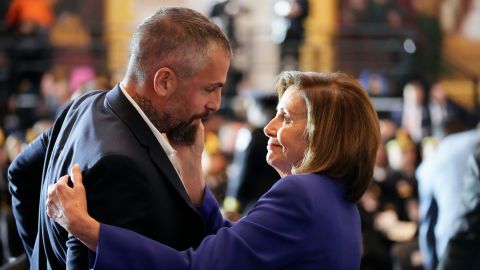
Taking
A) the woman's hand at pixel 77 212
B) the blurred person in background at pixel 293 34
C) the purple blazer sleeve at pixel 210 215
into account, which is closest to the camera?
the woman's hand at pixel 77 212

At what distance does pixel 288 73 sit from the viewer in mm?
3176

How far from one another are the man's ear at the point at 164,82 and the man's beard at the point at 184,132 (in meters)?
0.12

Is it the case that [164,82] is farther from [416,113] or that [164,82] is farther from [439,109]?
[439,109]

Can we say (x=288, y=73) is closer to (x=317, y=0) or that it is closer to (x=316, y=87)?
(x=316, y=87)

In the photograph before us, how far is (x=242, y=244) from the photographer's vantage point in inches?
111

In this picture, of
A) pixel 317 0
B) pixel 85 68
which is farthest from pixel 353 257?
pixel 317 0

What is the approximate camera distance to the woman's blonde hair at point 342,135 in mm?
2945

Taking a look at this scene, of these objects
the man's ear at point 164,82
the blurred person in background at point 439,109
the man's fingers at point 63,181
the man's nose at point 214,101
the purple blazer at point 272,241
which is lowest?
the blurred person in background at point 439,109

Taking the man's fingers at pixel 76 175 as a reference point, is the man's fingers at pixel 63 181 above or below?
below

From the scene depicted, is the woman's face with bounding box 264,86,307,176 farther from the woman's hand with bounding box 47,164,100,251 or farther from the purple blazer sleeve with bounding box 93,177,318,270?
the woman's hand with bounding box 47,164,100,251

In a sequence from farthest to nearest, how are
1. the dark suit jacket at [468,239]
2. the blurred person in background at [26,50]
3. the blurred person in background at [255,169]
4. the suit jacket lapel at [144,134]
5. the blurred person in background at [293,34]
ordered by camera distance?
1. the blurred person in background at [26,50]
2. the blurred person in background at [293,34]
3. the blurred person in background at [255,169]
4. the dark suit jacket at [468,239]
5. the suit jacket lapel at [144,134]

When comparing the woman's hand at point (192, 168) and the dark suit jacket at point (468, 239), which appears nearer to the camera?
the woman's hand at point (192, 168)

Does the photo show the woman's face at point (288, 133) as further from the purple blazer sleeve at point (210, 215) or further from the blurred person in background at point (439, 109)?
the blurred person in background at point (439, 109)

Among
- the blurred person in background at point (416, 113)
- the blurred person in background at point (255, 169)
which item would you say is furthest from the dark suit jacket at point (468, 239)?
the blurred person in background at point (416, 113)
